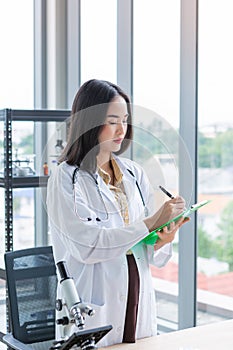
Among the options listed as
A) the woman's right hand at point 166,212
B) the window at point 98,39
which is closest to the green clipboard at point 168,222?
the woman's right hand at point 166,212

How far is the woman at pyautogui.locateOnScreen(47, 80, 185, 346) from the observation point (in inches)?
77.2

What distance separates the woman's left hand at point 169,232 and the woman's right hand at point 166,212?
0.08 metres

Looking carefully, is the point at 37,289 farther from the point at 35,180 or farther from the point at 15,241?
the point at 15,241

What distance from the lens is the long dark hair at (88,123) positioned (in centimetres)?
199

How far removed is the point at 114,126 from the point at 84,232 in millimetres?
347

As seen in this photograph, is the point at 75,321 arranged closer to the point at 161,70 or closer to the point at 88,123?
the point at 88,123

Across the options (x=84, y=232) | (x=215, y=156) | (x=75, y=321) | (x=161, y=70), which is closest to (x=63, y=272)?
(x=75, y=321)

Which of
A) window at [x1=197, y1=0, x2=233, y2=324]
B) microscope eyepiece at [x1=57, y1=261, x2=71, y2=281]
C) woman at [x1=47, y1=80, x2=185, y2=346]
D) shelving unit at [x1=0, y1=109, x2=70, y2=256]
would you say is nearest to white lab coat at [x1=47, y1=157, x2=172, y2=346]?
woman at [x1=47, y1=80, x2=185, y2=346]

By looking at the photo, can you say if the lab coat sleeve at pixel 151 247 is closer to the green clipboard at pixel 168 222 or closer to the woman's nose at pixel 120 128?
the green clipboard at pixel 168 222

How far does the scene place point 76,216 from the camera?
6.43 ft

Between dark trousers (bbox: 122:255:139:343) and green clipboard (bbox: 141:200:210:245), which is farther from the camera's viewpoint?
dark trousers (bbox: 122:255:139:343)

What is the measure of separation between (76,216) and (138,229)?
0.20 metres

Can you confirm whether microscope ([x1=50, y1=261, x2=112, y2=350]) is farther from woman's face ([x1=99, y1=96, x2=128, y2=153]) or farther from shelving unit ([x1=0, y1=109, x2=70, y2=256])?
shelving unit ([x1=0, y1=109, x2=70, y2=256])

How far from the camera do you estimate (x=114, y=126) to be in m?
1.91
